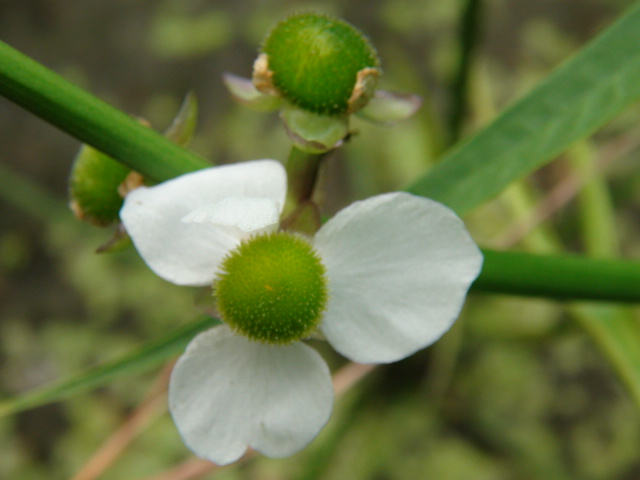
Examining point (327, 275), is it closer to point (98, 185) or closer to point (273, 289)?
point (273, 289)

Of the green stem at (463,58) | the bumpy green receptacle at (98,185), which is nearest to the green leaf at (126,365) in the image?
the bumpy green receptacle at (98,185)

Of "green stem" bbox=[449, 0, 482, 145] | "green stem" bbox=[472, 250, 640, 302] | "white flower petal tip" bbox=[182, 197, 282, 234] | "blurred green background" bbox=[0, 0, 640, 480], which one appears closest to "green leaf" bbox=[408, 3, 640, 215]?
"green stem" bbox=[472, 250, 640, 302]

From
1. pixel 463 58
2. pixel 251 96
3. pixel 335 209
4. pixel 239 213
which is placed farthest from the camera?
pixel 335 209

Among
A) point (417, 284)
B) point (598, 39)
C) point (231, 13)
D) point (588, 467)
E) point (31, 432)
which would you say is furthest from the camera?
point (231, 13)

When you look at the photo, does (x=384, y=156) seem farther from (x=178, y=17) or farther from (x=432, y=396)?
(x=178, y=17)

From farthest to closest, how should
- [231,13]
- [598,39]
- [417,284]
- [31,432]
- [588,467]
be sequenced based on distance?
[231,13], [31,432], [588,467], [598,39], [417,284]

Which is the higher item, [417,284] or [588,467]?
[417,284]

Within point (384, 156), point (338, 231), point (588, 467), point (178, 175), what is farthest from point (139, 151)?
point (588, 467)

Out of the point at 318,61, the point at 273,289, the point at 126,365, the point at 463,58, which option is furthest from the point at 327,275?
the point at 463,58
